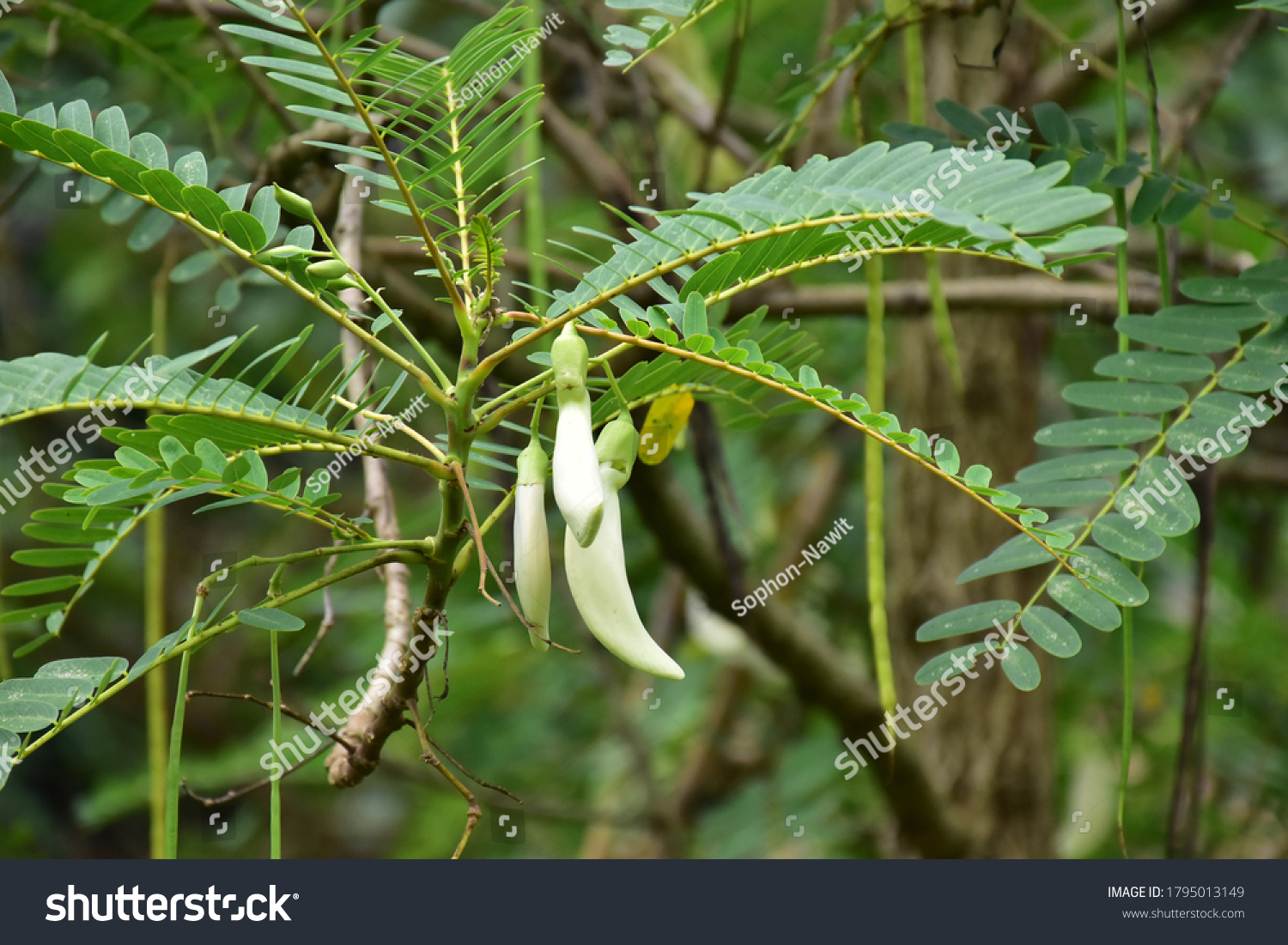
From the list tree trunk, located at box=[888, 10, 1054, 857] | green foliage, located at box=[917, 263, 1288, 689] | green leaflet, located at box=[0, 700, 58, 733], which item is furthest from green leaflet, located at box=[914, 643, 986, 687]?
tree trunk, located at box=[888, 10, 1054, 857]

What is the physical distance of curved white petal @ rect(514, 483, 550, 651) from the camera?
0.52 m

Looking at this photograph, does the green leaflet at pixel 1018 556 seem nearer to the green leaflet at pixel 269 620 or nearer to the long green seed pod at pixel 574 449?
the long green seed pod at pixel 574 449

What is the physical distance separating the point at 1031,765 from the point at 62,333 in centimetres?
232

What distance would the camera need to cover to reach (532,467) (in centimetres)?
53

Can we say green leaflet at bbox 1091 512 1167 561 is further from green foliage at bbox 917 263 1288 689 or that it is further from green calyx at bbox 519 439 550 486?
green calyx at bbox 519 439 550 486

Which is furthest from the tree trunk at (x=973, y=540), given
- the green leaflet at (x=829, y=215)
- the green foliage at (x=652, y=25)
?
the green leaflet at (x=829, y=215)

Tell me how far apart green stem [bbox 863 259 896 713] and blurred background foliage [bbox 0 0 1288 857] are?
0.37 m

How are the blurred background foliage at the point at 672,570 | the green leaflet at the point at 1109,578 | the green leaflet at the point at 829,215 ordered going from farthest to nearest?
the blurred background foliage at the point at 672,570
the green leaflet at the point at 1109,578
the green leaflet at the point at 829,215

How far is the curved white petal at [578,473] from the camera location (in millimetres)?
474

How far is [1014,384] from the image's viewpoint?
59.6 inches

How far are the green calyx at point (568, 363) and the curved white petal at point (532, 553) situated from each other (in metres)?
0.06

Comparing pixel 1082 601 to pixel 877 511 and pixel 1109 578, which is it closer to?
pixel 1109 578

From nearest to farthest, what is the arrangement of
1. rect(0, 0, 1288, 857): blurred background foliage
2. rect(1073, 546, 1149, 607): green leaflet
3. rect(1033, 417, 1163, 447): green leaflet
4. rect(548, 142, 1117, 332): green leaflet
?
rect(548, 142, 1117, 332): green leaflet → rect(1073, 546, 1149, 607): green leaflet → rect(1033, 417, 1163, 447): green leaflet → rect(0, 0, 1288, 857): blurred background foliage

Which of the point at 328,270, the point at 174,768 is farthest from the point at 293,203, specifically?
the point at 174,768
